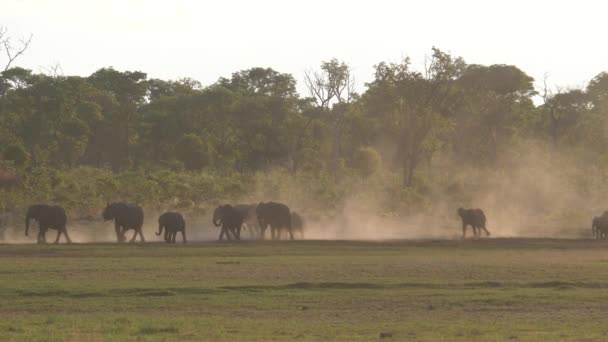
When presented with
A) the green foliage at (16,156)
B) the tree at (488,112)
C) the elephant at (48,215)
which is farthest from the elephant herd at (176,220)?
the tree at (488,112)

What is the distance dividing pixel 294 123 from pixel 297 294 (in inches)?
2604

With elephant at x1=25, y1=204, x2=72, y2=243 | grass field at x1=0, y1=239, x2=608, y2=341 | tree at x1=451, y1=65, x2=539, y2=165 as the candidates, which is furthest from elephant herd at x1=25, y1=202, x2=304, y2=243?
tree at x1=451, y1=65, x2=539, y2=165

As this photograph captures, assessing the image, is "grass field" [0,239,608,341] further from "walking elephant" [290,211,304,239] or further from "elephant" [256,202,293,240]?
"walking elephant" [290,211,304,239]

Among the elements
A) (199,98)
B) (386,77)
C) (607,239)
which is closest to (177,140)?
(199,98)

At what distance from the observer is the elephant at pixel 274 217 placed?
4991 cm

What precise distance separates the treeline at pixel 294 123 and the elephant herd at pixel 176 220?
19.7 meters

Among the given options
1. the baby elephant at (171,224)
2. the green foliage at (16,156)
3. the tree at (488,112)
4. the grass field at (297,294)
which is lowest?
the grass field at (297,294)

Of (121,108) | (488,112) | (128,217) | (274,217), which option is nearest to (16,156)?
(128,217)

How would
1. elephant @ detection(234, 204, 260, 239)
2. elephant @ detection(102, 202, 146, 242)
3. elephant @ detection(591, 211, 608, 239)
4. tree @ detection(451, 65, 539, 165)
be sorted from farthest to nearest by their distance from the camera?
1. tree @ detection(451, 65, 539, 165)
2. elephant @ detection(234, 204, 260, 239)
3. elephant @ detection(591, 211, 608, 239)
4. elephant @ detection(102, 202, 146, 242)

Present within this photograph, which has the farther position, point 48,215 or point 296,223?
point 296,223

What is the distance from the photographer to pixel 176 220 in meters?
46.3

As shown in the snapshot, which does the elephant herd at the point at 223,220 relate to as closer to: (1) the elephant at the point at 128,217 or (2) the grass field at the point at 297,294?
(1) the elephant at the point at 128,217

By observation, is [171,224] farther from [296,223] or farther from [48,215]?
[296,223]

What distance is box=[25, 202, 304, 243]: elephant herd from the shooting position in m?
45.2
